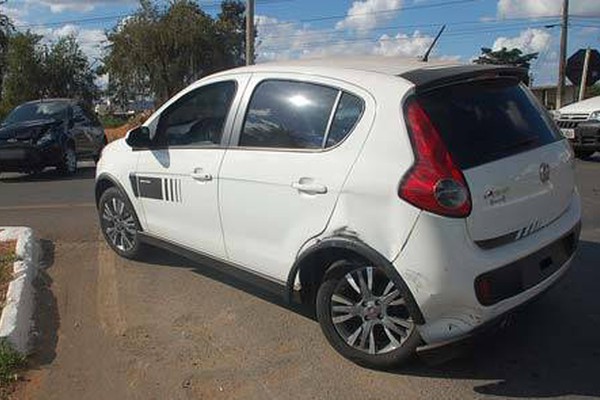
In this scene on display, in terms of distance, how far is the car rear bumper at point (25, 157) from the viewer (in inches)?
550

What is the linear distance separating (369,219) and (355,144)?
0.46 metres

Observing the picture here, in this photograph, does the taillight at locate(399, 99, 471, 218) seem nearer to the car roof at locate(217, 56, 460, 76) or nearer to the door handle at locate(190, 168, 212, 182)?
the car roof at locate(217, 56, 460, 76)

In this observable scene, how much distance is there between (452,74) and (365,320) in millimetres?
1516

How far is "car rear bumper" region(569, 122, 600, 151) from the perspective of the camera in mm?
13891

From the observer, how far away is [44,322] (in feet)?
17.4

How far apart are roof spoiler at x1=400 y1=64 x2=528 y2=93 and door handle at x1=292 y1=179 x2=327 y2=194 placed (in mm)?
796

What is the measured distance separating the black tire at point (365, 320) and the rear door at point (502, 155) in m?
0.61

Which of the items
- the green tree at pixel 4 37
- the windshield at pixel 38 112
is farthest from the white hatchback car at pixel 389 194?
the green tree at pixel 4 37

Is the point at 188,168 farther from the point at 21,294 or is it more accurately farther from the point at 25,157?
the point at 25,157

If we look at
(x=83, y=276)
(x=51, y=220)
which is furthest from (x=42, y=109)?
(x=83, y=276)

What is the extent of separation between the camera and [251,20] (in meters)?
29.7

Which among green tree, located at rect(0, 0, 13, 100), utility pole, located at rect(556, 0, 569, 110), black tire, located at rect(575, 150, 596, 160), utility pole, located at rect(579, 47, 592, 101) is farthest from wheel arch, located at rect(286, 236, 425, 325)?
green tree, located at rect(0, 0, 13, 100)

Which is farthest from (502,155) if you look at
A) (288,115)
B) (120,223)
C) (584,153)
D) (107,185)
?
(584,153)

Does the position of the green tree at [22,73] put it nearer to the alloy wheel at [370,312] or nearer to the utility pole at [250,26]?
the utility pole at [250,26]
